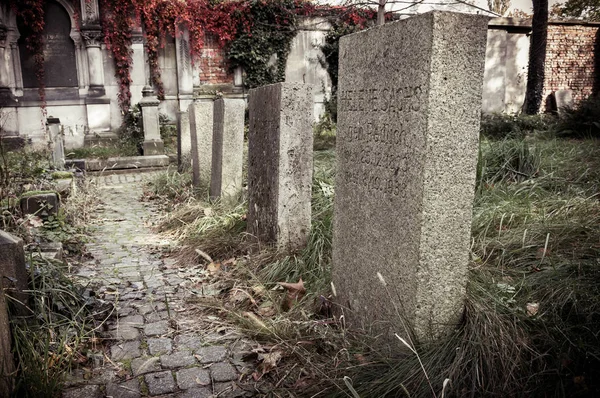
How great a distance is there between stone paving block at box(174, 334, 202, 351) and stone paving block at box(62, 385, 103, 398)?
0.58 meters

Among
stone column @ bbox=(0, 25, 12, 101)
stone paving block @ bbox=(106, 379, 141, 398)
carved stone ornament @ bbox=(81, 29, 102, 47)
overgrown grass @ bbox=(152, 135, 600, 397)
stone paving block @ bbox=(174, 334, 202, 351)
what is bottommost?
stone paving block @ bbox=(174, 334, 202, 351)

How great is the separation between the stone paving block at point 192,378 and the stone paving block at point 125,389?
0.22 metres

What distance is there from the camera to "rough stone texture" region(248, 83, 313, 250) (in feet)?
13.7

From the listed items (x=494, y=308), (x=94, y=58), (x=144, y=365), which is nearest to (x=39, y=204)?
(x=144, y=365)

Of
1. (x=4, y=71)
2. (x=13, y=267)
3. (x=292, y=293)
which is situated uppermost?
(x=4, y=71)

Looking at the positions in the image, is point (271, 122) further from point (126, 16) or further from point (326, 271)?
point (126, 16)

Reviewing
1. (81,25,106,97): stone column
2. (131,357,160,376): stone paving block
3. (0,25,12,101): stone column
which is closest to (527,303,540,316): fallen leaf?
(131,357,160,376): stone paving block

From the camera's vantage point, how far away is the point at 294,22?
52.8ft

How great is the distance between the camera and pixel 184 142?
9.75 metres

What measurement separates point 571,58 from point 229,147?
694 inches

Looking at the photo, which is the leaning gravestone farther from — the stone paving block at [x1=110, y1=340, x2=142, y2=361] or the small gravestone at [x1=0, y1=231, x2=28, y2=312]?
the small gravestone at [x1=0, y1=231, x2=28, y2=312]

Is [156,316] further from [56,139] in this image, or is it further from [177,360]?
[56,139]

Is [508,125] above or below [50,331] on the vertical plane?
above

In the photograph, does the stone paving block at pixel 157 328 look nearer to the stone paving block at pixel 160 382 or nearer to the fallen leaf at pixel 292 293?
the stone paving block at pixel 160 382
